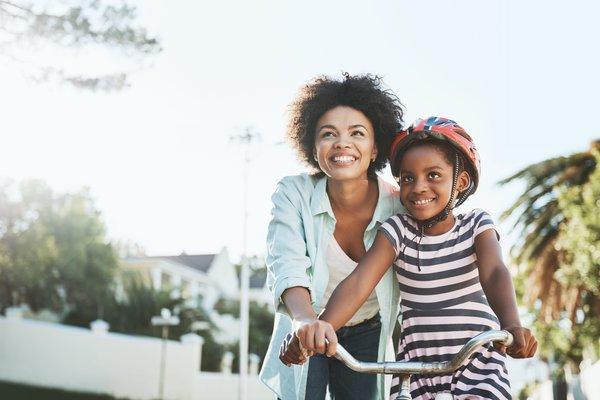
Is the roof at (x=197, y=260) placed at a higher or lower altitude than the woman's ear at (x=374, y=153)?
higher

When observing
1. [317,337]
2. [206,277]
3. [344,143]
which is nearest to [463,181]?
[344,143]

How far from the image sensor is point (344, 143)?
324 cm

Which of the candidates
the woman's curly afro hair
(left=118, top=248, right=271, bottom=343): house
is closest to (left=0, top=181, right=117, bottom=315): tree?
(left=118, top=248, right=271, bottom=343): house

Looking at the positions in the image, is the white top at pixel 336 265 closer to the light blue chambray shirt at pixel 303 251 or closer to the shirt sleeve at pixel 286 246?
the light blue chambray shirt at pixel 303 251

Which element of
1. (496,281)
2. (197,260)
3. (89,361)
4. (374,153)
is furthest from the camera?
(197,260)

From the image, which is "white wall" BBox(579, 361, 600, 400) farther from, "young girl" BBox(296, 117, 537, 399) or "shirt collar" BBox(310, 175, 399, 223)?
"young girl" BBox(296, 117, 537, 399)

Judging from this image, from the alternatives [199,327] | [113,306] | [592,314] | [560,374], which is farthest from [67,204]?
[592,314]

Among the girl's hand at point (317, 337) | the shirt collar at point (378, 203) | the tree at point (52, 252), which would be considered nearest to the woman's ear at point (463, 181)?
the shirt collar at point (378, 203)

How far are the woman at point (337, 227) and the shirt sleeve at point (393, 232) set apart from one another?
20cm

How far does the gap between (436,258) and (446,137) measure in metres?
0.45

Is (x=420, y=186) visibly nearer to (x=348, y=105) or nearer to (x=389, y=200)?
(x=389, y=200)

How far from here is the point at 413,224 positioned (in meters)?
2.99

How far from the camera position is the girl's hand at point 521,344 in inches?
91.0

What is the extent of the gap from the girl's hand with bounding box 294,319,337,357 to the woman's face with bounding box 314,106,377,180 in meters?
1.02
